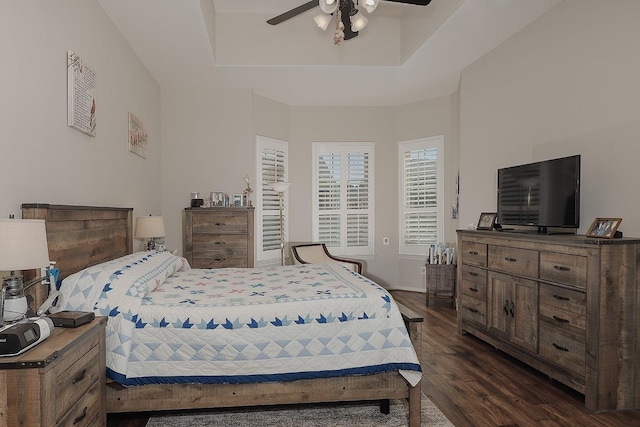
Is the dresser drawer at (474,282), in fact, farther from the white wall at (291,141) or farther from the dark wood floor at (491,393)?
the white wall at (291,141)

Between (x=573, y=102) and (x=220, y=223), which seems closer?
(x=573, y=102)

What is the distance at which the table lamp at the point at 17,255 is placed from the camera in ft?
5.00

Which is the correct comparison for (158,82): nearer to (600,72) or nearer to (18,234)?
(18,234)

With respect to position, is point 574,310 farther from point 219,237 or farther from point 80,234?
point 219,237

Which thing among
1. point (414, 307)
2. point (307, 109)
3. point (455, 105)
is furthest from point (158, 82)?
point (414, 307)

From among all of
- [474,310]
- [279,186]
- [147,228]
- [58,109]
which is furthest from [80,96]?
[474,310]

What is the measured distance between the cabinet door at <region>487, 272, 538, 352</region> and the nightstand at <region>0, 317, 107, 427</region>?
2.84 m

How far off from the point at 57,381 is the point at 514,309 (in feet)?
9.98

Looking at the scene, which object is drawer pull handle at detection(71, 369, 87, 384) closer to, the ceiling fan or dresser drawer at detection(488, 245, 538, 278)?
the ceiling fan

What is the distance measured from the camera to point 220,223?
479cm

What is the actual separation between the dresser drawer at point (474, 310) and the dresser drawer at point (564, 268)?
32.7 inches

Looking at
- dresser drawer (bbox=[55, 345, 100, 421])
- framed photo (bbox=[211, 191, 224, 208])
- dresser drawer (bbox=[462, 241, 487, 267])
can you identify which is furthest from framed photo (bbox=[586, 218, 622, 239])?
framed photo (bbox=[211, 191, 224, 208])

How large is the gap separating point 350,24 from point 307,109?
286 centimetres

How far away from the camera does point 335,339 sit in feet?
7.48
